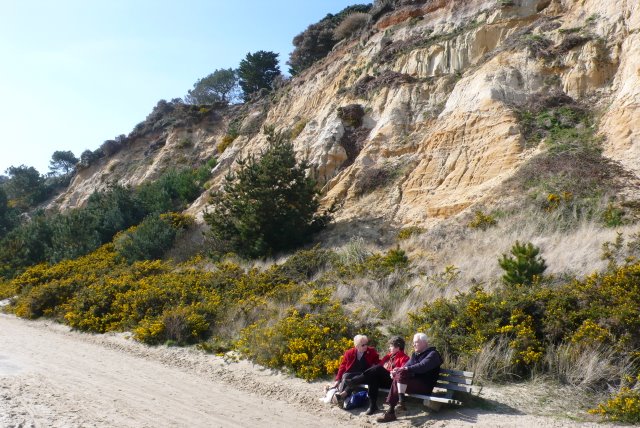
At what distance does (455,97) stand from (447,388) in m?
13.1

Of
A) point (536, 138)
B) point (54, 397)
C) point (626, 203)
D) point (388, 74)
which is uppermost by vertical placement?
point (388, 74)

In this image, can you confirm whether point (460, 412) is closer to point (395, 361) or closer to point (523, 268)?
point (395, 361)

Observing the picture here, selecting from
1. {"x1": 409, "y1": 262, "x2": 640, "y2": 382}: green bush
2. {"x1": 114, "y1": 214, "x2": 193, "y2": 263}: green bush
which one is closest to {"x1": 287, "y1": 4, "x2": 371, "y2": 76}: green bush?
{"x1": 114, "y1": 214, "x2": 193, "y2": 263}: green bush

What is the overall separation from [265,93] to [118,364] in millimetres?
27999

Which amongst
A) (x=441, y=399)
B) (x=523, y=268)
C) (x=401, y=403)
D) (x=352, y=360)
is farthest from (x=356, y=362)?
(x=523, y=268)

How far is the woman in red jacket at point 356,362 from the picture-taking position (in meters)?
6.66

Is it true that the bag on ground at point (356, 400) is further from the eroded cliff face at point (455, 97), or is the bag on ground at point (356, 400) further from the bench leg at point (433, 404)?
the eroded cliff face at point (455, 97)

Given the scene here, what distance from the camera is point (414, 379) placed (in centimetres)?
617

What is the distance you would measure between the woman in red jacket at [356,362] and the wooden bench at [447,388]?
751mm

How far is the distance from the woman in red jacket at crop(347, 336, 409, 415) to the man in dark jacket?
0.91ft

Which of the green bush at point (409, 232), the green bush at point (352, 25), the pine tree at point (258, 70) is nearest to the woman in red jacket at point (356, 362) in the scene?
the green bush at point (409, 232)

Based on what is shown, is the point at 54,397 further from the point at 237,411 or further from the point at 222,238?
the point at 222,238

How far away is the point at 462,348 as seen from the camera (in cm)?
697

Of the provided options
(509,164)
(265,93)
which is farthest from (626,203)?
(265,93)
